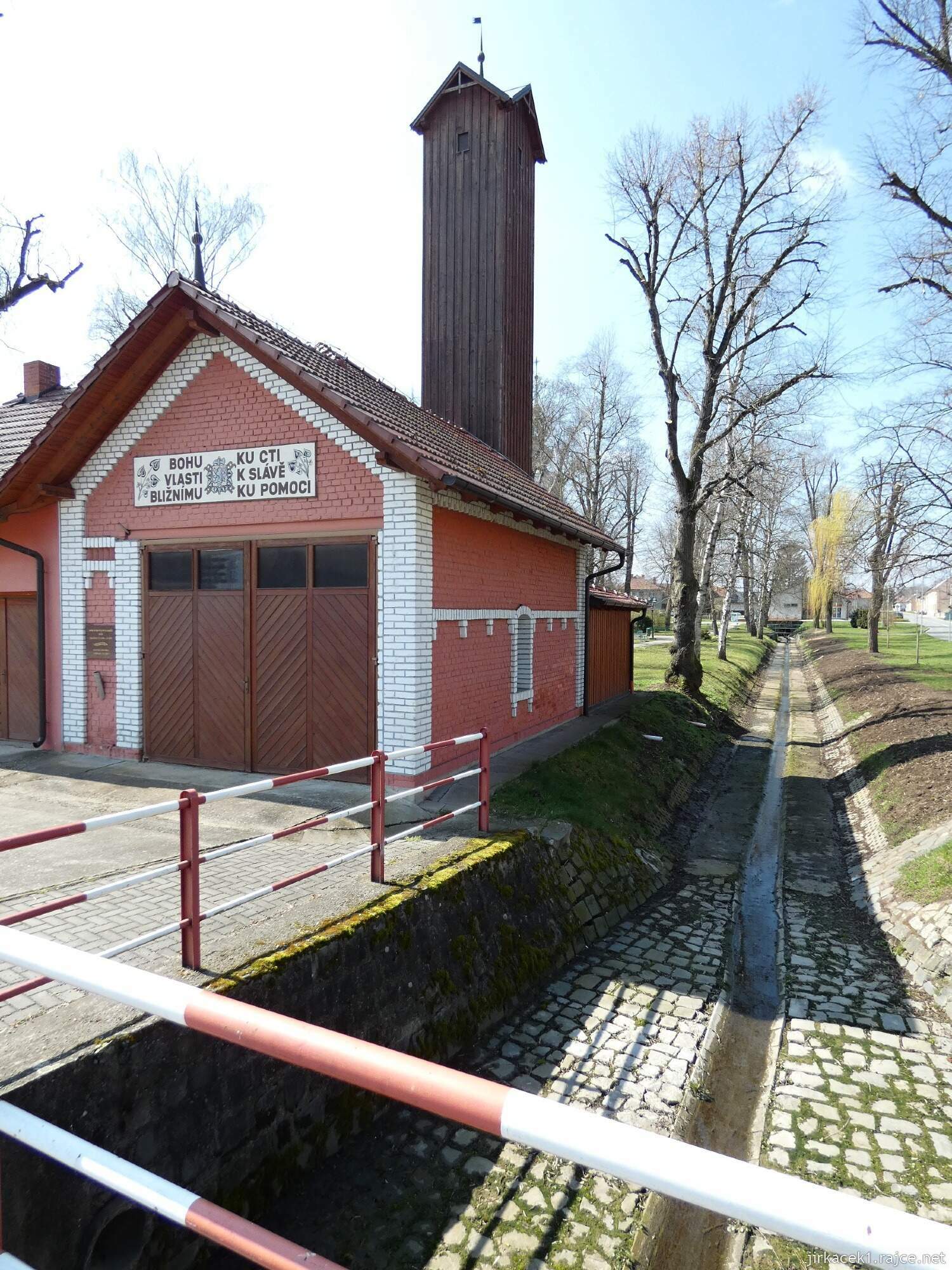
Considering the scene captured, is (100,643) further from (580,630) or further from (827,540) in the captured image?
(827,540)

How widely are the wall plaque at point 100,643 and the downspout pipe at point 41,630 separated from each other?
2.52 ft

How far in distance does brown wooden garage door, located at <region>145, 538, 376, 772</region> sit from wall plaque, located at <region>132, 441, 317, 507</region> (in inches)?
24.9

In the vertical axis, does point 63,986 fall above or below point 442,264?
below

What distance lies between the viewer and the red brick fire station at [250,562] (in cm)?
866

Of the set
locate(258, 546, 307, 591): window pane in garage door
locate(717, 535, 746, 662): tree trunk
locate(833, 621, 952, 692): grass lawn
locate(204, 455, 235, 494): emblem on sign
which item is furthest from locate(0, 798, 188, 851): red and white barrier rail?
locate(717, 535, 746, 662): tree trunk

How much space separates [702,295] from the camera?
19.8 meters

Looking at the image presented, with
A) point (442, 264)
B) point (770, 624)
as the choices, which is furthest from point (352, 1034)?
point (770, 624)

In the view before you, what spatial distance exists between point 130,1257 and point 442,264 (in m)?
15.2

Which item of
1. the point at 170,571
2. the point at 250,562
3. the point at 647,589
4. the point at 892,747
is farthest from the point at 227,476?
the point at 647,589

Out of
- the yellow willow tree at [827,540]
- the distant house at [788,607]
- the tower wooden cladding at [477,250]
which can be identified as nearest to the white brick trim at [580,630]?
the tower wooden cladding at [477,250]

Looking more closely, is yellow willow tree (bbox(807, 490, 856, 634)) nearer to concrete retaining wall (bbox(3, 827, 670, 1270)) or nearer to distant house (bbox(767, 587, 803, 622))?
distant house (bbox(767, 587, 803, 622))

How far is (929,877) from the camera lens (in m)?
8.01

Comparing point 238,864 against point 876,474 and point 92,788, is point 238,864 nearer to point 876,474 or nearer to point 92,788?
point 92,788

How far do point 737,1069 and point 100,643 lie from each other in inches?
363
